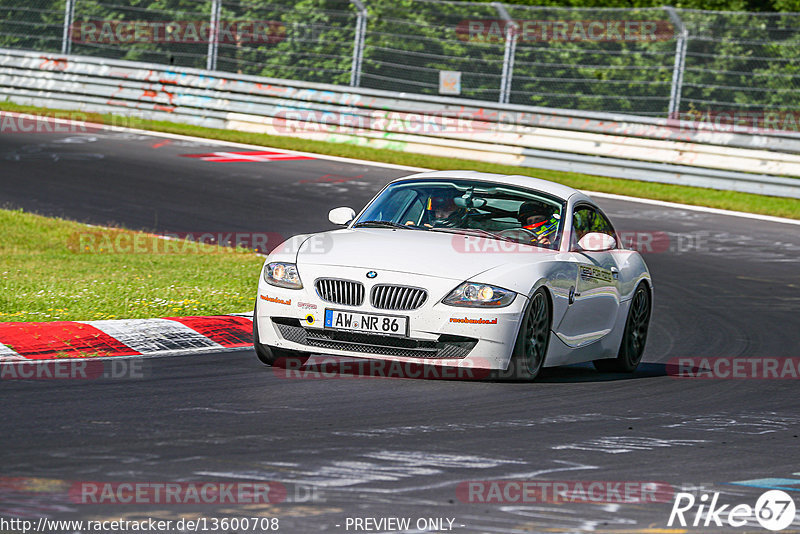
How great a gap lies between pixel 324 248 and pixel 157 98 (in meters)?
18.1

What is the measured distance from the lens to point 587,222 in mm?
10453

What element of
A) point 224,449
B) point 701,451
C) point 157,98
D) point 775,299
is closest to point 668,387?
→ point 701,451

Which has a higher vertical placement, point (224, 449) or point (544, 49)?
point (544, 49)

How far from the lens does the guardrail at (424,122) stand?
21906 millimetres

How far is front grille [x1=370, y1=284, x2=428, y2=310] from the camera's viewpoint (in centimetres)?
851

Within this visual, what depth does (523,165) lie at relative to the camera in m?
23.3

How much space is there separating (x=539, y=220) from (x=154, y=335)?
9.19 feet

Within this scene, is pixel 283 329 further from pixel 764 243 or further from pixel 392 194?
pixel 764 243

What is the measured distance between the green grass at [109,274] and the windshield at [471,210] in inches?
76.7

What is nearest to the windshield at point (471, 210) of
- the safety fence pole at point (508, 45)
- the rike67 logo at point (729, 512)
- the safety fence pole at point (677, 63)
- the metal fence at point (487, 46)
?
the rike67 logo at point (729, 512)

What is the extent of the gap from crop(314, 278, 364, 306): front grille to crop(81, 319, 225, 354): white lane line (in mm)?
1519

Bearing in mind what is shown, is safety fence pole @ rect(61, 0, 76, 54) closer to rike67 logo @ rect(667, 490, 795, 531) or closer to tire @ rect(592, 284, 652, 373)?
tire @ rect(592, 284, 652, 373)

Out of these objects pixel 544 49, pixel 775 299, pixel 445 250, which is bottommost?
pixel 775 299

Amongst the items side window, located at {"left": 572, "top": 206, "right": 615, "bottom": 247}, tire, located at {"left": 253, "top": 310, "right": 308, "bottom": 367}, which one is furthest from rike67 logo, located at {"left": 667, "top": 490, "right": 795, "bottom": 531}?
side window, located at {"left": 572, "top": 206, "right": 615, "bottom": 247}
